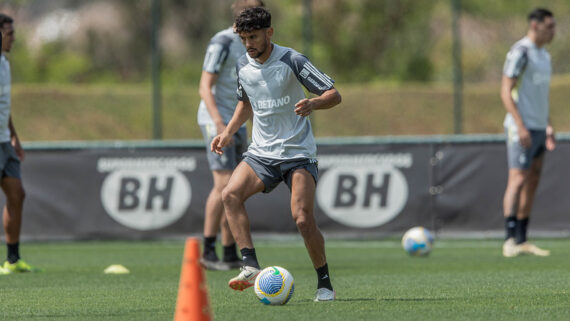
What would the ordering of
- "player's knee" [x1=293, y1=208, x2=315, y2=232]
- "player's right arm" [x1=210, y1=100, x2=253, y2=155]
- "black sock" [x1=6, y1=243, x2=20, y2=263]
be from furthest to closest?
"black sock" [x1=6, y1=243, x2=20, y2=263]
"player's right arm" [x1=210, y1=100, x2=253, y2=155]
"player's knee" [x1=293, y1=208, x2=315, y2=232]

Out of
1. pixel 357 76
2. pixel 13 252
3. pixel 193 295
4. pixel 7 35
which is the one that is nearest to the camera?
pixel 193 295

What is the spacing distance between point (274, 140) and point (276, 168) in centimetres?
18

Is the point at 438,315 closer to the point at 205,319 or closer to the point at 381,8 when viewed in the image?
the point at 205,319

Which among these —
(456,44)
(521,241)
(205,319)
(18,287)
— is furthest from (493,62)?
(205,319)

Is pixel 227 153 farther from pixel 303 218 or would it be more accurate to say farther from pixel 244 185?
pixel 303 218

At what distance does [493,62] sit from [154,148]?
23.5 meters

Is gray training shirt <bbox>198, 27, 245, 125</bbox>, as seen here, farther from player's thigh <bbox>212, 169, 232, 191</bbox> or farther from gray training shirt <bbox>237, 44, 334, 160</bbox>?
gray training shirt <bbox>237, 44, 334, 160</bbox>

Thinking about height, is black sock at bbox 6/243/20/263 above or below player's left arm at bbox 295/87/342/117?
below

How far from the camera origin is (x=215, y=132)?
354 inches

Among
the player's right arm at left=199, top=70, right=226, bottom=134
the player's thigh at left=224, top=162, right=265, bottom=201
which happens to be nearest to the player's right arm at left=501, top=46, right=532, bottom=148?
the player's right arm at left=199, top=70, right=226, bottom=134

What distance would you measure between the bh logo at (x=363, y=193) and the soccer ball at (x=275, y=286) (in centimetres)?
645

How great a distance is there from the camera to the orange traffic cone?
4828 millimetres

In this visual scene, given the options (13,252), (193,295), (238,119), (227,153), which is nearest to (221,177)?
(227,153)

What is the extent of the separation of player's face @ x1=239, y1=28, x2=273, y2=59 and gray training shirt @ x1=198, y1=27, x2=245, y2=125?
2312mm
